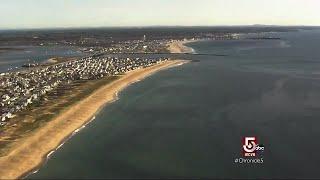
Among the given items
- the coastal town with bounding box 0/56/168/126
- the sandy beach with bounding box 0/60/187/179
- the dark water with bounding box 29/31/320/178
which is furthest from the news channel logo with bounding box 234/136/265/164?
the coastal town with bounding box 0/56/168/126

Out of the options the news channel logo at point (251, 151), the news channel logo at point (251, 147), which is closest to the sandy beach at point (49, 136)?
the news channel logo at point (251, 151)

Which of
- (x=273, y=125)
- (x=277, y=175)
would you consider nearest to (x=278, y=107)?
(x=273, y=125)

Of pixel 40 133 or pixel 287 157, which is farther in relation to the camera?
pixel 40 133

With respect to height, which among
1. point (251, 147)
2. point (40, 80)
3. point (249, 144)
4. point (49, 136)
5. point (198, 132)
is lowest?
point (251, 147)

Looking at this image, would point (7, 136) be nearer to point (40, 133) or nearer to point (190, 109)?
point (40, 133)

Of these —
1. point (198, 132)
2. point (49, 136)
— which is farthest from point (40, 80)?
point (198, 132)

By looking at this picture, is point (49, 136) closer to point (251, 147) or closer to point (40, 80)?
point (251, 147)

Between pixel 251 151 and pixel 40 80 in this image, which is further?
pixel 40 80
